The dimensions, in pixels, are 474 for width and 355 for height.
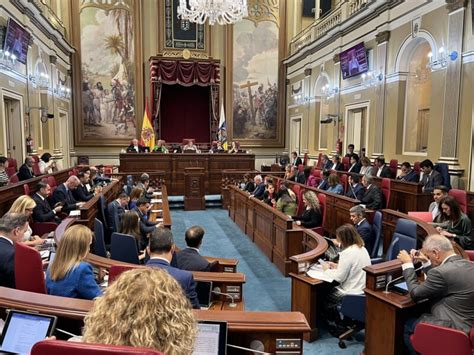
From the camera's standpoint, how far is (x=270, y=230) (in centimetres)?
597

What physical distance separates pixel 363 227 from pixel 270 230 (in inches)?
71.2

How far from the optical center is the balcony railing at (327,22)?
36.2ft

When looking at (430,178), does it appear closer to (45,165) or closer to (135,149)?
(135,149)

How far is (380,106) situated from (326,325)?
7644 mm

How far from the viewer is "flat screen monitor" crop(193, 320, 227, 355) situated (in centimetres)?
153

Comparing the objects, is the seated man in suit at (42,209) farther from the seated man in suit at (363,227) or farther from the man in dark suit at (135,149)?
the man in dark suit at (135,149)

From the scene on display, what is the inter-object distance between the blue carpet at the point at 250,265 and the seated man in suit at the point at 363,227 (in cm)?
112

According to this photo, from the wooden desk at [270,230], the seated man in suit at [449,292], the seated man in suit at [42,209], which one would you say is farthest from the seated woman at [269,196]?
the seated man in suit at [449,292]

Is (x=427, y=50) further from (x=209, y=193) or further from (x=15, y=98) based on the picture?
(x=15, y=98)

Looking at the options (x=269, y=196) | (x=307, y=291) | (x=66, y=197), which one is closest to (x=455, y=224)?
(x=307, y=291)

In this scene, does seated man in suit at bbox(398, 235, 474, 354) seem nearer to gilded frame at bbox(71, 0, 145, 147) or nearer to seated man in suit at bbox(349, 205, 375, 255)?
seated man in suit at bbox(349, 205, 375, 255)

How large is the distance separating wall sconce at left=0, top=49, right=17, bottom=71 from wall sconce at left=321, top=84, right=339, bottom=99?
9.05 m

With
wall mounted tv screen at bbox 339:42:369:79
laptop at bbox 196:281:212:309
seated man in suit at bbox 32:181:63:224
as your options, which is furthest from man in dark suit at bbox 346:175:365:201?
seated man in suit at bbox 32:181:63:224

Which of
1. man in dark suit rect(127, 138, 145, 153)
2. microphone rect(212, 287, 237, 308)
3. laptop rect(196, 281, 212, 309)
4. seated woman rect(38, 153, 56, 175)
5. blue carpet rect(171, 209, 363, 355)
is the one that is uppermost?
man in dark suit rect(127, 138, 145, 153)
